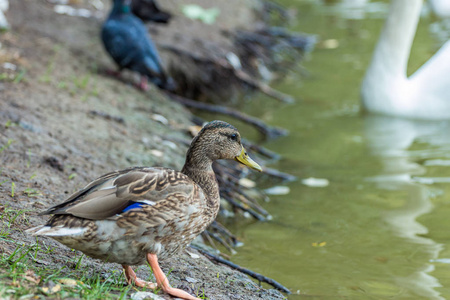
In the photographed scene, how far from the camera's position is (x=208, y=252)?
448 cm

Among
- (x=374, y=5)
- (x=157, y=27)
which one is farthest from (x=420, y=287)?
(x=374, y=5)

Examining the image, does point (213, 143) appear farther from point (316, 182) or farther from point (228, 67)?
point (228, 67)

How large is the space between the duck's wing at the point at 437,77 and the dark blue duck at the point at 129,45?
A: 10.9ft

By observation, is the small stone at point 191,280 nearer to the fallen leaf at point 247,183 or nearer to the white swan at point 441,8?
the fallen leaf at point 247,183

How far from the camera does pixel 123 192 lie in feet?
10.9

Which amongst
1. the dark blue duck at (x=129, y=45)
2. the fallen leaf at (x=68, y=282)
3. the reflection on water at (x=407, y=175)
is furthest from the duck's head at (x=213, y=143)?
the dark blue duck at (x=129, y=45)

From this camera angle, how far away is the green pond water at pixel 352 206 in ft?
15.1

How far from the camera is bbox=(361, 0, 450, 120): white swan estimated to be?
8.05 meters

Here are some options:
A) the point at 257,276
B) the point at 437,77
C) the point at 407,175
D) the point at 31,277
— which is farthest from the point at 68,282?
the point at 437,77

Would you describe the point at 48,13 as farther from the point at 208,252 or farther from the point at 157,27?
the point at 208,252

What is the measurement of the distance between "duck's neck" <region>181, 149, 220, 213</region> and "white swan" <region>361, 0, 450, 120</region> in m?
4.87

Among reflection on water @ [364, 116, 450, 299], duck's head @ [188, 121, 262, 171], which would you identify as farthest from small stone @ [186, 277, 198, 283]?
reflection on water @ [364, 116, 450, 299]

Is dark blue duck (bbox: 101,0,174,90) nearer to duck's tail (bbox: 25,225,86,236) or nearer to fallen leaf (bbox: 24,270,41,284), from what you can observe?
duck's tail (bbox: 25,225,86,236)

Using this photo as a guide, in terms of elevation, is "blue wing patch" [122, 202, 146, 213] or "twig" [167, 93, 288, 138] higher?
"twig" [167, 93, 288, 138]
